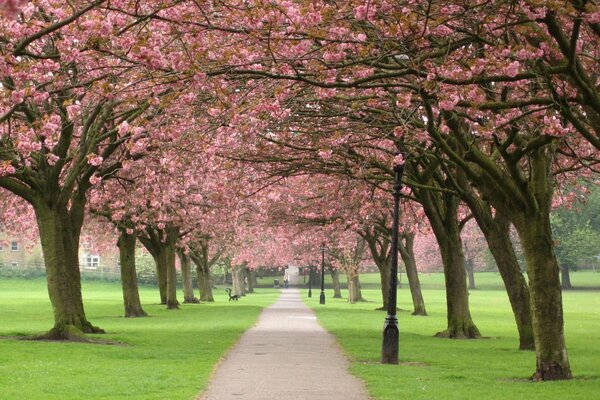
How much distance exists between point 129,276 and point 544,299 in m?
25.1

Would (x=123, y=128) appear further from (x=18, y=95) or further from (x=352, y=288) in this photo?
(x=352, y=288)

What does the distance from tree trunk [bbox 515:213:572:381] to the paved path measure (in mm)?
3241

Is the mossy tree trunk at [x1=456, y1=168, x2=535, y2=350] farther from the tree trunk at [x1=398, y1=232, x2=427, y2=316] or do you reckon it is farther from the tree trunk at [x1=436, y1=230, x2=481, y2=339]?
the tree trunk at [x1=398, y1=232, x2=427, y2=316]

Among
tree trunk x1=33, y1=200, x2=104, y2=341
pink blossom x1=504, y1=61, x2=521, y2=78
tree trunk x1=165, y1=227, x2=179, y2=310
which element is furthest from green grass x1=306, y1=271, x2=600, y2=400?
tree trunk x1=165, y1=227, x2=179, y2=310

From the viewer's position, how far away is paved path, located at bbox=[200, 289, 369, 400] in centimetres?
1207

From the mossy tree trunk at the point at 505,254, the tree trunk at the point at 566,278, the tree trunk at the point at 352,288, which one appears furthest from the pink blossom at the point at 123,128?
the tree trunk at the point at 566,278

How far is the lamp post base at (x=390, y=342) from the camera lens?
1723 cm

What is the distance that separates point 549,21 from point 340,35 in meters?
2.67

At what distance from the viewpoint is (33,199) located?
2161cm

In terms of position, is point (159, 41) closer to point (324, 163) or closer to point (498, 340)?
point (324, 163)

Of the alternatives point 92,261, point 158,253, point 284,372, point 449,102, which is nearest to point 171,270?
point 158,253

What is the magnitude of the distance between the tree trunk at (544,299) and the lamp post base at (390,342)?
319 cm

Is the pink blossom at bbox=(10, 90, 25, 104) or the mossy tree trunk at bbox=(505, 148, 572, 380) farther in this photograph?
the mossy tree trunk at bbox=(505, 148, 572, 380)

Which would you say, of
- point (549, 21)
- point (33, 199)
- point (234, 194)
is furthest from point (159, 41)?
point (234, 194)
